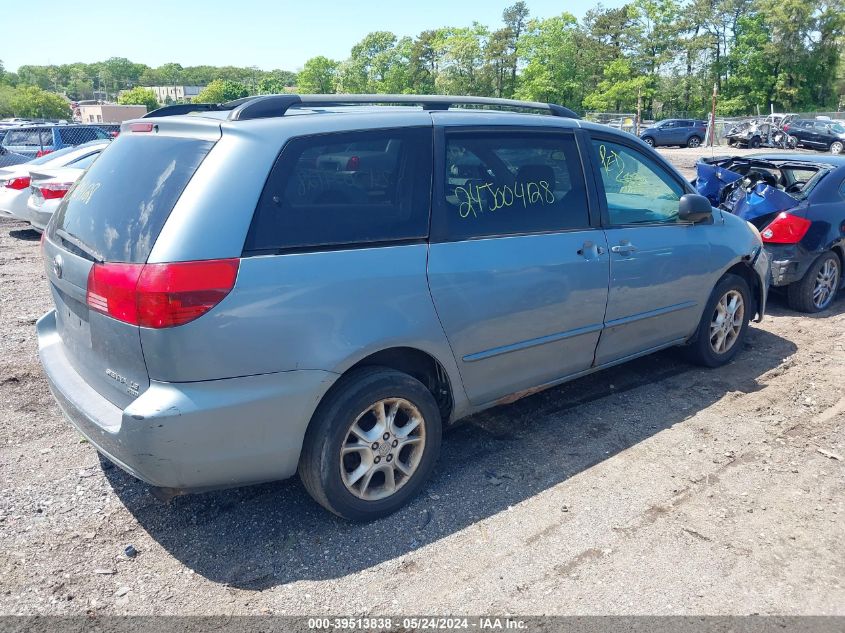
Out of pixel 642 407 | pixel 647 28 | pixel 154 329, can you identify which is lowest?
pixel 642 407

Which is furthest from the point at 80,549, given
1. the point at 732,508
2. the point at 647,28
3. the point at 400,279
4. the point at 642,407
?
the point at 647,28

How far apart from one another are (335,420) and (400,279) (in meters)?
0.72

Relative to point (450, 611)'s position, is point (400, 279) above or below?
above

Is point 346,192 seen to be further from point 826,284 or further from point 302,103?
point 826,284

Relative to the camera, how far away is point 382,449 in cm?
333

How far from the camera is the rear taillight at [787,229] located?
6.75 m

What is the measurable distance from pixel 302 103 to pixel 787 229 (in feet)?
17.5

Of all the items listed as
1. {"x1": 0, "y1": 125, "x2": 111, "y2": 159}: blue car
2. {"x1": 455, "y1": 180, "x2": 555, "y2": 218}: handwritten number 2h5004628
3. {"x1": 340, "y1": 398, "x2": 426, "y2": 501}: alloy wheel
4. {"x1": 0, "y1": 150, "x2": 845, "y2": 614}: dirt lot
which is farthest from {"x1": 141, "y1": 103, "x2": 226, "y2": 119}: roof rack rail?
{"x1": 0, "y1": 125, "x2": 111, "y2": 159}: blue car

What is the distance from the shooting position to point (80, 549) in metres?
3.12

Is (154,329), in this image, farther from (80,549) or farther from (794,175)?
(794,175)

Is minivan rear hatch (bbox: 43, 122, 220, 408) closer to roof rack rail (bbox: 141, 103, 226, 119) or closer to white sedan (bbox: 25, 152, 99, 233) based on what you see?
roof rack rail (bbox: 141, 103, 226, 119)

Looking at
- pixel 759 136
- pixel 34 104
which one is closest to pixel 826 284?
pixel 759 136

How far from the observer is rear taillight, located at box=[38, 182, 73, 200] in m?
9.76

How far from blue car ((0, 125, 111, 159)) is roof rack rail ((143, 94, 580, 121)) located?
15.7 metres
